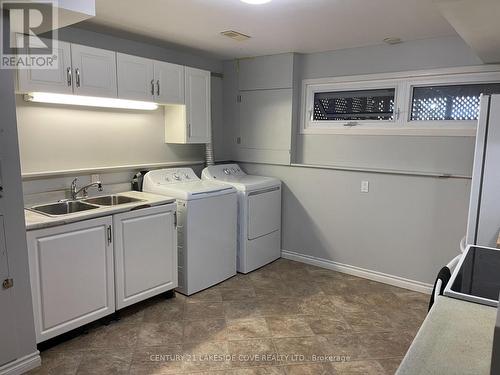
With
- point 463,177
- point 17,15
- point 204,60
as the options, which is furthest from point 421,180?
point 17,15

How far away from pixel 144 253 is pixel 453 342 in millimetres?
2352

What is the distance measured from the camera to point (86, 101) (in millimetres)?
3010

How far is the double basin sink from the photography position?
2812 millimetres

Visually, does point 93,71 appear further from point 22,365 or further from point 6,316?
point 22,365

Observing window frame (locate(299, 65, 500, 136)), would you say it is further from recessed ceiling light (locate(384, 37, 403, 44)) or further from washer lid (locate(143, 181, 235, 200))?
washer lid (locate(143, 181, 235, 200))

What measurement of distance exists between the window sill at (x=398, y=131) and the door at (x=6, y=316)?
9.90 feet

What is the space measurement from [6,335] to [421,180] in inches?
131

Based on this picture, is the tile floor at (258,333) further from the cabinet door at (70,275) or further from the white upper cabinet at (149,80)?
the white upper cabinet at (149,80)

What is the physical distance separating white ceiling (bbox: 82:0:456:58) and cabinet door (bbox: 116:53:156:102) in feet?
0.88

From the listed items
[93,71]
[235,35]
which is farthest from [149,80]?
[235,35]

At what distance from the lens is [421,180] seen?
3332 millimetres

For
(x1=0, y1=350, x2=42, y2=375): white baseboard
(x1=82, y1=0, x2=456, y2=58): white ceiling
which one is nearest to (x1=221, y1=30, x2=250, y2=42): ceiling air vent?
(x1=82, y1=0, x2=456, y2=58): white ceiling

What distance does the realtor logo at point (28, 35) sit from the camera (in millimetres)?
1830

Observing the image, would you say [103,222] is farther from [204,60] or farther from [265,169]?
[204,60]
